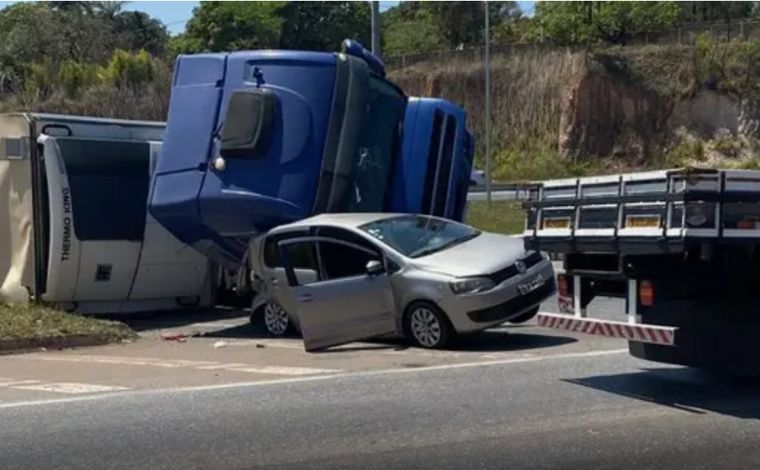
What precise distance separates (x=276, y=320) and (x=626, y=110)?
175ft

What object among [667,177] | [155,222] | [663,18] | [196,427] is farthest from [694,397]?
[663,18]

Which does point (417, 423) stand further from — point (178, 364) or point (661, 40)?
point (661, 40)

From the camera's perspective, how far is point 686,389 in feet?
34.4

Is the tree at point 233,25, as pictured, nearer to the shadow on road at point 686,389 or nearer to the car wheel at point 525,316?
the car wheel at point 525,316

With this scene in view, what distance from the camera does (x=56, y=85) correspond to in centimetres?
6456

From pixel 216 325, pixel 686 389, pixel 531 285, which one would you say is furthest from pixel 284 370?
pixel 216 325

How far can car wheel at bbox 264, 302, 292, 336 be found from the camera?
1520cm

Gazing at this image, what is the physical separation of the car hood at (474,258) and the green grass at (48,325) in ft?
14.6

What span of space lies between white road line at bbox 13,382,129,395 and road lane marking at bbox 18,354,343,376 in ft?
4.56

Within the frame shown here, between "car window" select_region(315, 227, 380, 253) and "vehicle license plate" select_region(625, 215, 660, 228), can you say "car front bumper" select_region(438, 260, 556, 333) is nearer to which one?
"car window" select_region(315, 227, 380, 253)

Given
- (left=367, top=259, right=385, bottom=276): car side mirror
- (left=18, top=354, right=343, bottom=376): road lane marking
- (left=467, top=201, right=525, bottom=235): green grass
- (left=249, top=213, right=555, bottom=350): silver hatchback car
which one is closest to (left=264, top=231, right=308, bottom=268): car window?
(left=249, top=213, right=555, bottom=350): silver hatchback car

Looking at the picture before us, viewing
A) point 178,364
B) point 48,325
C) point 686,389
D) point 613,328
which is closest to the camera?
point 613,328

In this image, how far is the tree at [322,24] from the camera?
87312mm

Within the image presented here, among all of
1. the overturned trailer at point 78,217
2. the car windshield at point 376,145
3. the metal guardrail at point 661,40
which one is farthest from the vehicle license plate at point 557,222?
the metal guardrail at point 661,40
